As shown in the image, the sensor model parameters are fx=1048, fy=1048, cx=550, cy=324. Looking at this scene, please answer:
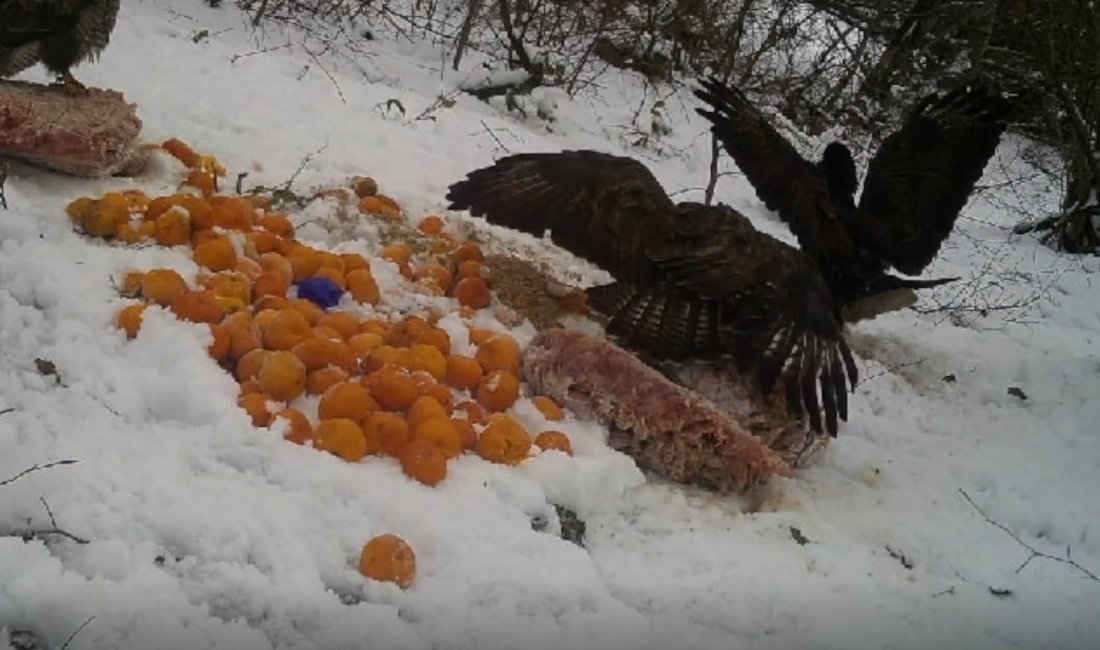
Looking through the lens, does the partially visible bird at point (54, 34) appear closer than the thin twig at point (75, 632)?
No

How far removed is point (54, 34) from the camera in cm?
473

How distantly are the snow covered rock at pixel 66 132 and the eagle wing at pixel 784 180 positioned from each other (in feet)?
7.74

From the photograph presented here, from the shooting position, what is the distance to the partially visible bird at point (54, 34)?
4598 millimetres

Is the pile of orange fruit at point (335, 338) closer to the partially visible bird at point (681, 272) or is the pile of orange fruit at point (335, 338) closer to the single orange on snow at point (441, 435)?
the single orange on snow at point (441, 435)

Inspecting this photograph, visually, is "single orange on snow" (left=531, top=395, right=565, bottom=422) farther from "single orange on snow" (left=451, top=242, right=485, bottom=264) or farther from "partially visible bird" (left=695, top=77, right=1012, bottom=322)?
"partially visible bird" (left=695, top=77, right=1012, bottom=322)

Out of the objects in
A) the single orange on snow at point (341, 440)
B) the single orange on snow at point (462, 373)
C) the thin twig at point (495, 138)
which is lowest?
the single orange on snow at point (341, 440)

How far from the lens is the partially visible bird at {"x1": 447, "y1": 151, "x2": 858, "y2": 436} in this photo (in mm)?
3514

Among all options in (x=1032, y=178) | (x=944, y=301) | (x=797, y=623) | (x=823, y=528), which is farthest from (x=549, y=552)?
(x=1032, y=178)

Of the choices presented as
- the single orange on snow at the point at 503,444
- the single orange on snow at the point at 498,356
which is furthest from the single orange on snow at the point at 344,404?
the single orange on snow at the point at 498,356

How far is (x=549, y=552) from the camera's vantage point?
2.74m

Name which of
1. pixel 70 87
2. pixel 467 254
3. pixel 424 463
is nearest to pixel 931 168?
pixel 467 254

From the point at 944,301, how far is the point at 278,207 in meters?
4.10

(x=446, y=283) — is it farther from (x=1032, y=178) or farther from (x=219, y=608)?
(x=1032, y=178)

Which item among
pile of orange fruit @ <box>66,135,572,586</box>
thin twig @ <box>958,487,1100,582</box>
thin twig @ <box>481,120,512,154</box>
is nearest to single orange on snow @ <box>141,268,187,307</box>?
pile of orange fruit @ <box>66,135,572,586</box>
